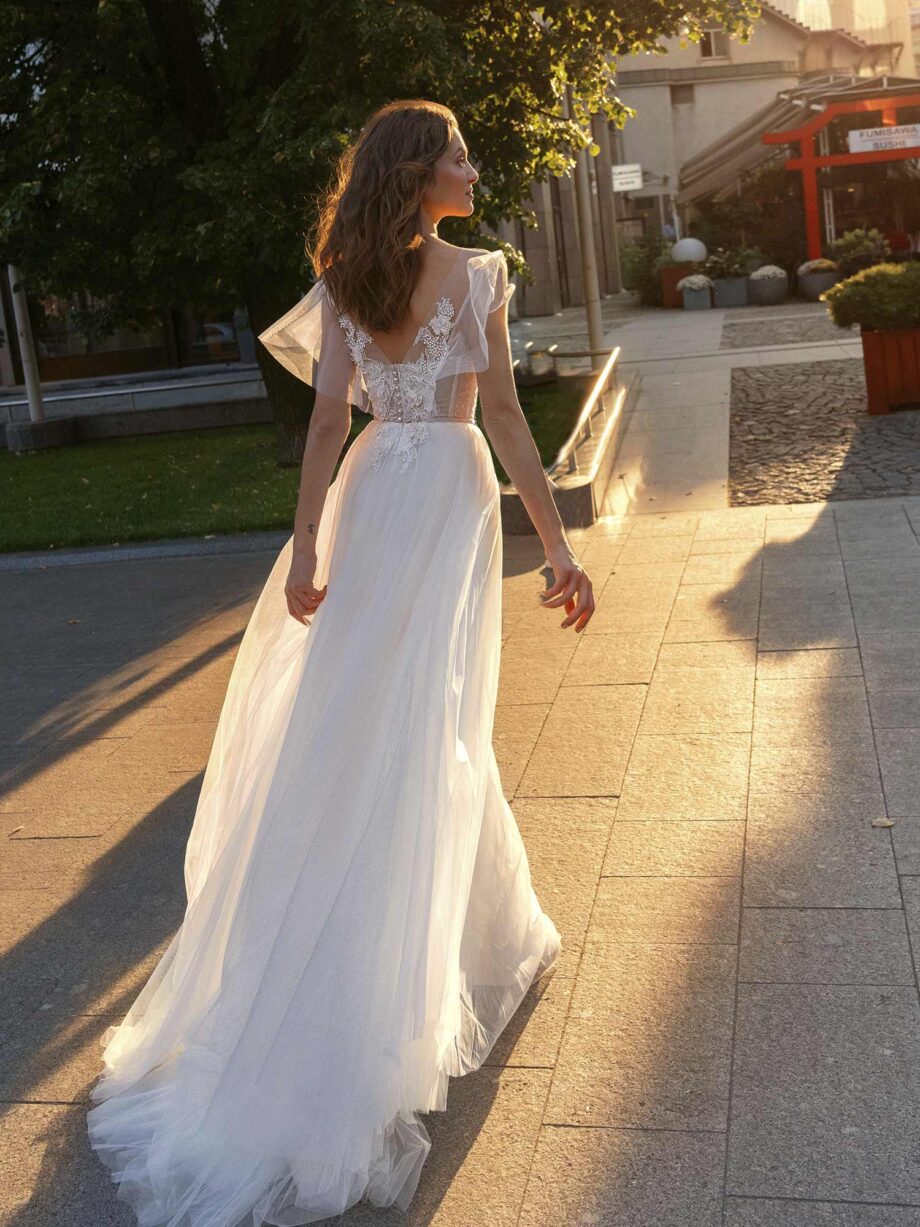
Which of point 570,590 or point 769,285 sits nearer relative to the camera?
point 570,590

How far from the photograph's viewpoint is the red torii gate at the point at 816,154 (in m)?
29.7

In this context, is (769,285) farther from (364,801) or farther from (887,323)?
(364,801)

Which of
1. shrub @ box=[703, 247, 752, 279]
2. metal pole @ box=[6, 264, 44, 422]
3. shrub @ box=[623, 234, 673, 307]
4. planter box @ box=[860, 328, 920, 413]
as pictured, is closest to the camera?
planter box @ box=[860, 328, 920, 413]

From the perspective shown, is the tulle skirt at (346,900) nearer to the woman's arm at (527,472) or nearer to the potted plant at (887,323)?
the woman's arm at (527,472)

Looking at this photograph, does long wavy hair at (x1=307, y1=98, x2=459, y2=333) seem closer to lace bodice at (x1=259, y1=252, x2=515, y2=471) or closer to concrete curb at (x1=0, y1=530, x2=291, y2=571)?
lace bodice at (x1=259, y1=252, x2=515, y2=471)

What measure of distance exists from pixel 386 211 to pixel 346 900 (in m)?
1.45

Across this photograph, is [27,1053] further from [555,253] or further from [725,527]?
[555,253]

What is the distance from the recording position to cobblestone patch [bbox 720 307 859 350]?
19547mm

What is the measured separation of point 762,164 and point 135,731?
3130 centimetres

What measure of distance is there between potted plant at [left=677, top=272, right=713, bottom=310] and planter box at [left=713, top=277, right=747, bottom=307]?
0.67 feet

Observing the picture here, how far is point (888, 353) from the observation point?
12492 millimetres

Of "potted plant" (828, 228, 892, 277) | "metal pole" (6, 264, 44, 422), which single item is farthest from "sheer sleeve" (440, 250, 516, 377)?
"potted plant" (828, 228, 892, 277)

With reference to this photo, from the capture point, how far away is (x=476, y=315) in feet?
10.0

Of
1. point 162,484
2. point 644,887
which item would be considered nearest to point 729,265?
point 162,484
